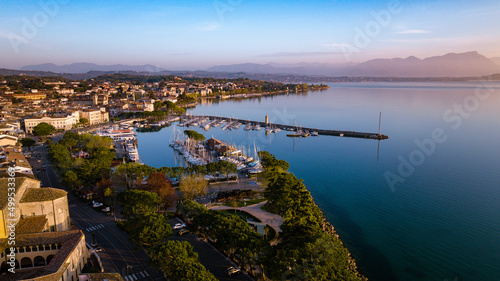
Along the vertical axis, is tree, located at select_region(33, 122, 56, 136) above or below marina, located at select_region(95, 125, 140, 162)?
above

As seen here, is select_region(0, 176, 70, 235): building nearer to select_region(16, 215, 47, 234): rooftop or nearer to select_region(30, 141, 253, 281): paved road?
select_region(16, 215, 47, 234): rooftop

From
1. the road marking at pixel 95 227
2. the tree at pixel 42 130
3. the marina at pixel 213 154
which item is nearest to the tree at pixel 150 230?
the road marking at pixel 95 227

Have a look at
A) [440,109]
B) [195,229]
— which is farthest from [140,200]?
[440,109]

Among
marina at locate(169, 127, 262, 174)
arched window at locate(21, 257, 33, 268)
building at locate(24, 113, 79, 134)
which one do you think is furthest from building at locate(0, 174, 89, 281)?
building at locate(24, 113, 79, 134)

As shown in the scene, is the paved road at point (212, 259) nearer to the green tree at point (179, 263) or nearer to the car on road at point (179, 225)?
the car on road at point (179, 225)

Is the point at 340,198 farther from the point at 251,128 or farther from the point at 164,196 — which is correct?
the point at 251,128

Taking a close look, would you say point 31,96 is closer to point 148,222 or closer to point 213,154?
point 213,154

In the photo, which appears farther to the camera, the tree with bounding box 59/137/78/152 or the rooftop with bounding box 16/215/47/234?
the tree with bounding box 59/137/78/152
